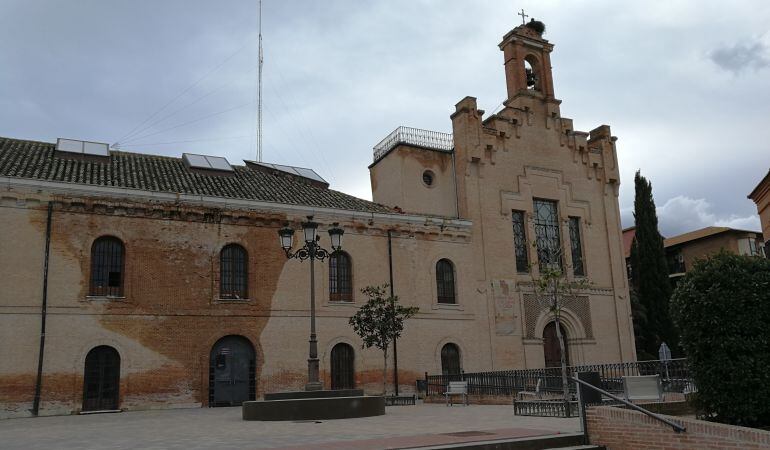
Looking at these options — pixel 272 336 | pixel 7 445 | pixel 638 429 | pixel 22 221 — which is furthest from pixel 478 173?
pixel 7 445

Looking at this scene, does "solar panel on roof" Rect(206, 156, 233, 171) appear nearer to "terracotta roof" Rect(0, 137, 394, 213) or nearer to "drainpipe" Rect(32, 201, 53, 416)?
"terracotta roof" Rect(0, 137, 394, 213)

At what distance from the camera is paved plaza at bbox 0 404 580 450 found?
10422 millimetres

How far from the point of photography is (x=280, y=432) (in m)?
12.3

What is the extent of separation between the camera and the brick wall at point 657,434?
8852mm

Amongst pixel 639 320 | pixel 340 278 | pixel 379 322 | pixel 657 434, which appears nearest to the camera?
pixel 657 434

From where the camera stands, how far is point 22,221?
20.4 meters

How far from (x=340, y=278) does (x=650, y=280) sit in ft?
64.5

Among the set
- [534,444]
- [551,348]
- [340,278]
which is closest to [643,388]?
[534,444]

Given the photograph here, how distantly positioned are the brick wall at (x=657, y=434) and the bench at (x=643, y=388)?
2.29m

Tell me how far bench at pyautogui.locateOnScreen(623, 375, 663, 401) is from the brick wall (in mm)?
2293

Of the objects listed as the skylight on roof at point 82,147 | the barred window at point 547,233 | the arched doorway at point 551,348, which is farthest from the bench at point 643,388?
the skylight on roof at point 82,147

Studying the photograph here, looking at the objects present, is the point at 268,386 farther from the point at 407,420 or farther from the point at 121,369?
the point at 407,420

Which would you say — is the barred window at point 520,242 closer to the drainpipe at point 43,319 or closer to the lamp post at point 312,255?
the lamp post at point 312,255

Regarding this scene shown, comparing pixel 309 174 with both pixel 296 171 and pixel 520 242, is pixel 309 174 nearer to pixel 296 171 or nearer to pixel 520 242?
pixel 296 171
